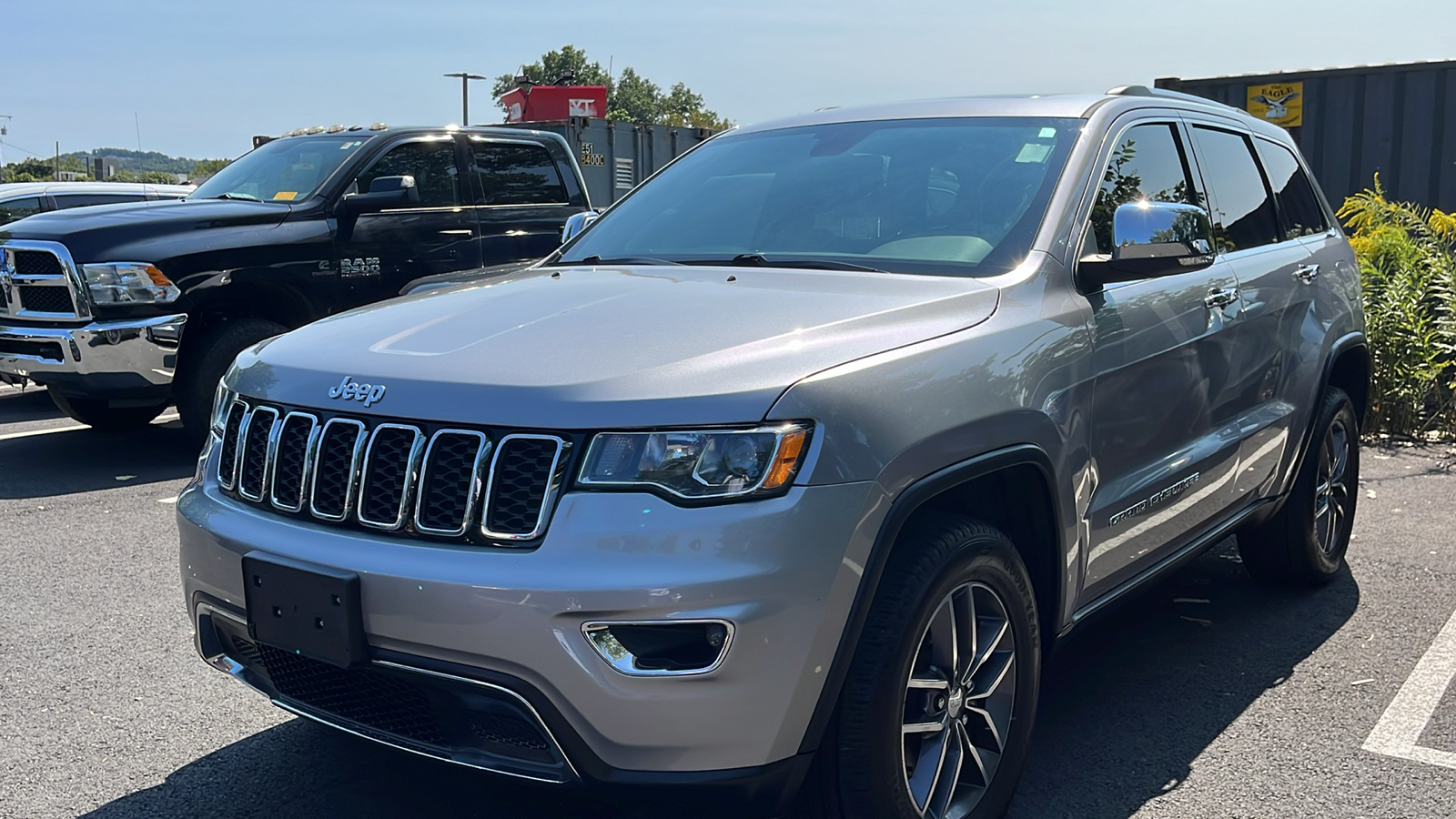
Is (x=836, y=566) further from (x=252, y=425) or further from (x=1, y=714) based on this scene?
(x=1, y=714)

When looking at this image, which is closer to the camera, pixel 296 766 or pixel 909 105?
pixel 296 766

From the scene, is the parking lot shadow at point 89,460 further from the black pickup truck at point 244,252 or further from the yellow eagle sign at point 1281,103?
the yellow eagle sign at point 1281,103

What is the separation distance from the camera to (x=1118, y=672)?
13.5ft

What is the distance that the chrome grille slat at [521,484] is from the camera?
2.39m

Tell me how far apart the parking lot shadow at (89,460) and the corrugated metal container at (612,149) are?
10294 millimetres

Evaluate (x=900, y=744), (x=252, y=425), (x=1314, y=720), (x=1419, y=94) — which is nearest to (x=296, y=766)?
(x=252, y=425)

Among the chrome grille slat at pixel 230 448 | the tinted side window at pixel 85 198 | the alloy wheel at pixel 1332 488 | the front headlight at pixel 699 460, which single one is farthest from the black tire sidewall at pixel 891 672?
the tinted side window at pixel 85 198

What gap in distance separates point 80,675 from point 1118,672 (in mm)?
3228

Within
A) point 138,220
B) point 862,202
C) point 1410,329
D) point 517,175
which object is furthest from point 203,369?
point 1410,329

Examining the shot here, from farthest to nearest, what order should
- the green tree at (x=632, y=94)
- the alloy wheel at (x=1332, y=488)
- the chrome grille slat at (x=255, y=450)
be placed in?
the green tree at (x=632, y=94) < the alloy wheel at (x=1332, y=488) < the chrome grille slat at (x=255, y=450)

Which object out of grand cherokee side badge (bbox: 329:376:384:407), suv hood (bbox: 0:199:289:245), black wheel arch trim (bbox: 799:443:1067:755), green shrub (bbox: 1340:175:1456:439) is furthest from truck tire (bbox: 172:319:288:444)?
green shrub (bbox: 1340:175:1456:439)

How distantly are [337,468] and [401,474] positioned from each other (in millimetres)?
193

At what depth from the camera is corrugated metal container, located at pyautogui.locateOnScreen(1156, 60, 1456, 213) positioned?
1048 cm

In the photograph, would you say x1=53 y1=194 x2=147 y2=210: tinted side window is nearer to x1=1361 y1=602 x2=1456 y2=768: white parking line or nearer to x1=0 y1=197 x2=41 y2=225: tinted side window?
x1=0 y1=197 x2=41 y2=225: tinted side window
